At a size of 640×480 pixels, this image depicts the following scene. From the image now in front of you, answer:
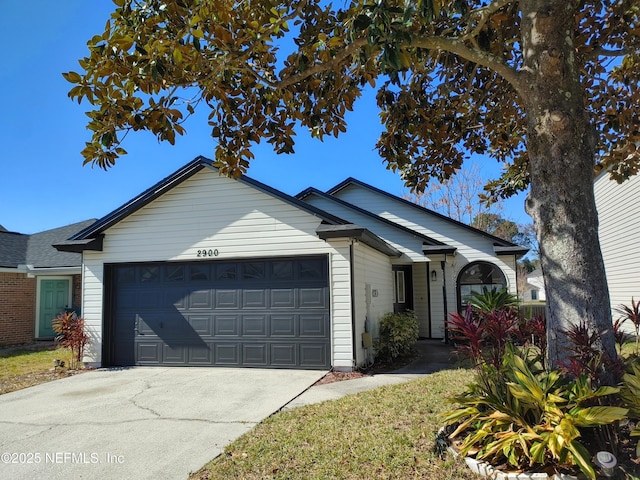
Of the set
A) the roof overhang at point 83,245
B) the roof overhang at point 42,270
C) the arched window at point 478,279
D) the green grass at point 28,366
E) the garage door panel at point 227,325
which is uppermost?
the roof overhang at point 83,245

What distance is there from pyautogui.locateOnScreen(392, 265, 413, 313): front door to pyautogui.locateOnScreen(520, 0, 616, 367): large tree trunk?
33.8ft

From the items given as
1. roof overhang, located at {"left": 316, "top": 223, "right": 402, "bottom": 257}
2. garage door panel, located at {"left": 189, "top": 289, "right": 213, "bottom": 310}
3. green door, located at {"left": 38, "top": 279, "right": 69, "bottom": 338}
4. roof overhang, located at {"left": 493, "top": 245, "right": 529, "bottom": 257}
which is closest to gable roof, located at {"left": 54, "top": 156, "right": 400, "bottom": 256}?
roof overhang, located at {"left": 316, "top": 223, "right": 402, "bottom": 257}

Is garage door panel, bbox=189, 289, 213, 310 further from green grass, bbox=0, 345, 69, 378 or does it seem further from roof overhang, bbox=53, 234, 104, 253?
green grass, bbox=0, 345, 69, 378

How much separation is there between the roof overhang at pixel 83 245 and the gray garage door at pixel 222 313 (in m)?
0.66

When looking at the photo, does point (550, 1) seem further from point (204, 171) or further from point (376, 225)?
point (376, 225)

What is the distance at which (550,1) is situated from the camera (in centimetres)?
461

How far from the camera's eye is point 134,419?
609 cm

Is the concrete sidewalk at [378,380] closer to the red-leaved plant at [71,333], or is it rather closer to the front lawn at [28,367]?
the front lawn at [28,367]

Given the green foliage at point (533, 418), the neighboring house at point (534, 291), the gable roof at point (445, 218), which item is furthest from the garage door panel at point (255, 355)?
the neighboring house at point (534, 291)

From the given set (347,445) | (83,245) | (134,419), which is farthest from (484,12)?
(83,245)

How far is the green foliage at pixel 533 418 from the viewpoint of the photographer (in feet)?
11.3

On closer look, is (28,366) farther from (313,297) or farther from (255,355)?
(313,297)

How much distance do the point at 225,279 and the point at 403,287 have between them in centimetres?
786

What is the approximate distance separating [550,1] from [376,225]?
423 inches
